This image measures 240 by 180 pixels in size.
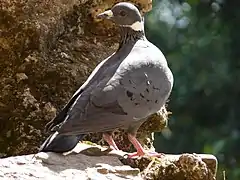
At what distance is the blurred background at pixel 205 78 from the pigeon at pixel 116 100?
134 inches

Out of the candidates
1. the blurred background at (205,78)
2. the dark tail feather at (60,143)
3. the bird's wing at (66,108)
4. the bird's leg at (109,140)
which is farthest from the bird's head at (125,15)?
the blurred background at (205,78)

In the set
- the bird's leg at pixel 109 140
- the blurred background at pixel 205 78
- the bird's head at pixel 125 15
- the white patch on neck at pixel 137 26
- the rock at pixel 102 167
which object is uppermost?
the bird's head at pixel 125 15

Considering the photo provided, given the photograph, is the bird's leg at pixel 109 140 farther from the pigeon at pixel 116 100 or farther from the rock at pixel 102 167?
the rock at pixel 102 167

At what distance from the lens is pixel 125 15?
3.05 metres

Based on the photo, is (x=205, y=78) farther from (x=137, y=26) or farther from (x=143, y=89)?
(x=143, y=89)

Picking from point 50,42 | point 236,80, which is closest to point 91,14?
point 50,42

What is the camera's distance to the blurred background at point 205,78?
6.36 metres

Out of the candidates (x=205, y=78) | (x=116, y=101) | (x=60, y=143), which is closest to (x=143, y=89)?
(x=116, y=101)

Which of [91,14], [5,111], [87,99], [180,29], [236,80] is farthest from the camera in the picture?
[180,29]

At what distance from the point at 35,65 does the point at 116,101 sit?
542 millimetres

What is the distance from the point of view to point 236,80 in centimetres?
645

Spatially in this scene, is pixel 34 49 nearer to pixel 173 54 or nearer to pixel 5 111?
pixel 5 111

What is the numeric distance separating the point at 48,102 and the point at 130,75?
45cm

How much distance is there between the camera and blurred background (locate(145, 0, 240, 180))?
636 centimetres
